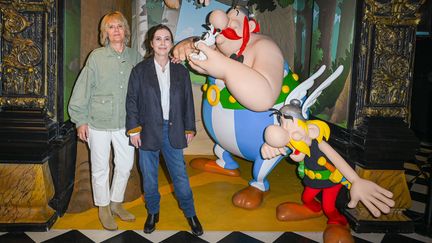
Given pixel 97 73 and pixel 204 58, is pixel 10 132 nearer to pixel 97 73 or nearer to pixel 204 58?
pixel 97 73

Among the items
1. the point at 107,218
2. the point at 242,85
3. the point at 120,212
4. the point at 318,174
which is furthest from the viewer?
the point at 120,212

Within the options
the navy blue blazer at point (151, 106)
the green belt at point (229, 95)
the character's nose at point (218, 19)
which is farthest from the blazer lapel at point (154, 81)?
the green belt at point (229, 95)

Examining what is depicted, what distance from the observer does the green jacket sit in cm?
232

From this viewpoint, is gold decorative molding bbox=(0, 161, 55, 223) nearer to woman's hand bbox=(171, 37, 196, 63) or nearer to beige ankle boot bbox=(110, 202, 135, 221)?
beige ankle boot bbox=(110, 202, 135, 221)

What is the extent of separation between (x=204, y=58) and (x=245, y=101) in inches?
13.1

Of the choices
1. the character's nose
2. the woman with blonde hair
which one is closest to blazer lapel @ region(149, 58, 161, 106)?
the woman with blonde hair

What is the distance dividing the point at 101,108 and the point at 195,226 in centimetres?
95

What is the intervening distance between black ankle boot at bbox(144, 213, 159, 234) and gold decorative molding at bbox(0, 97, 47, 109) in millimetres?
984

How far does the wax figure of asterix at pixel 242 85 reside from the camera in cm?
211

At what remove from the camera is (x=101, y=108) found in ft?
7.71

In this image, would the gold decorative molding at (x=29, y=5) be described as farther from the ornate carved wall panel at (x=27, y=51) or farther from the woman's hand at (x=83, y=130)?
the woman's hand at (x=83, y=130)

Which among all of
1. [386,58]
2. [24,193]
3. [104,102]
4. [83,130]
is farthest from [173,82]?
[386,58]

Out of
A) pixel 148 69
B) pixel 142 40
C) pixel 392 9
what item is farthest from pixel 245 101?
pixel 142 40

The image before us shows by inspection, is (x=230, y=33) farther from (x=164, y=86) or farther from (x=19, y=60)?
(x=19, y=60)
